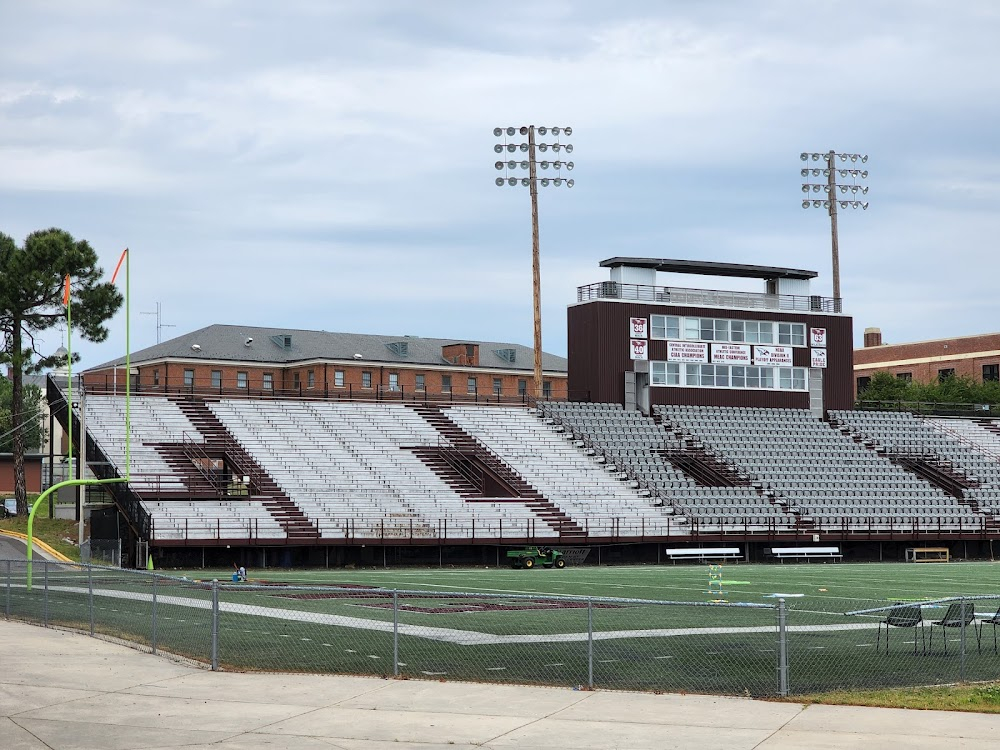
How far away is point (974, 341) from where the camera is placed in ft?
305

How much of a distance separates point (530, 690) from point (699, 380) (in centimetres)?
4409

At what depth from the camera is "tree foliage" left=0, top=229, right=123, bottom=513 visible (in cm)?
5094

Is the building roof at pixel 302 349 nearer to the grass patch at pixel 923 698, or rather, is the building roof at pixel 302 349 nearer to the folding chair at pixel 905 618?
the folding chair at pixel 905 618

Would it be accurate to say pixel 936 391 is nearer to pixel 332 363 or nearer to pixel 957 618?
pixel 332 363

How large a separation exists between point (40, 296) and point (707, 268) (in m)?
28.8

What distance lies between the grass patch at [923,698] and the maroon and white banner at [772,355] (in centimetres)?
4487

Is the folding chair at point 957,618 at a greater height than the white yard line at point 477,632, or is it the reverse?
the folding chair at point 957,618

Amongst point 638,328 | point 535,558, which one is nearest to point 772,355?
point 638,328

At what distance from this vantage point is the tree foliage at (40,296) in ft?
167

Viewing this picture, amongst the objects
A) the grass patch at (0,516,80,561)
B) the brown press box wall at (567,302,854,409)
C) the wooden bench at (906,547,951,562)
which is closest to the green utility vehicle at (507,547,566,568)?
the grass patch at (0,516,80,561)

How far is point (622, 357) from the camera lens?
56.3m

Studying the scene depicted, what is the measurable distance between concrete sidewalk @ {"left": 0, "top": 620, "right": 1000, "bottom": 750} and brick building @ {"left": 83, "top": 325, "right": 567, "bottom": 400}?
224 feet

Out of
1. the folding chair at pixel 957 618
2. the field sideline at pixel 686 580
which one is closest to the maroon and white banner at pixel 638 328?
the field sideline at pixel 686 580

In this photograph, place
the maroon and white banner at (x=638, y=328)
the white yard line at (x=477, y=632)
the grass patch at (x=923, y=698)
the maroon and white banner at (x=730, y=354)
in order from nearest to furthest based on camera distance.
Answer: the grass patch at (x=923, y=698), the white yard line at (x=477, y=632), the maroon and white banner at (x=638, y=328), the maroon and white banner at (x=730, y=354)
